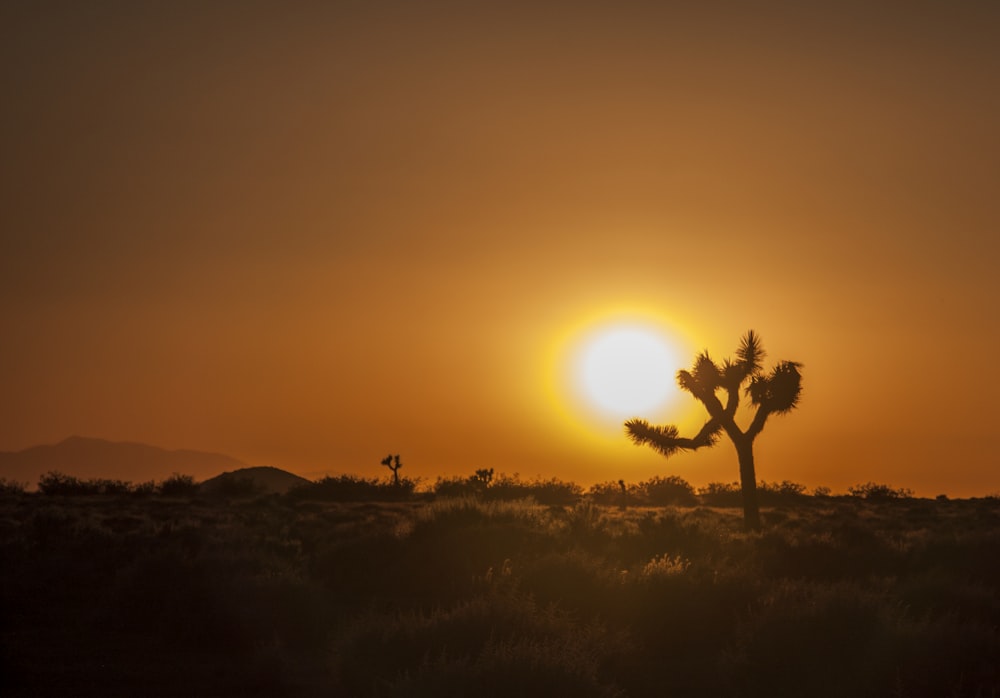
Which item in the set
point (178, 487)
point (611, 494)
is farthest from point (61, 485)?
point (611, 494)

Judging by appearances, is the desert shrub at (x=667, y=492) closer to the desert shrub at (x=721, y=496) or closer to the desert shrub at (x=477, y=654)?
the desert shrub at (x=721, y=496)

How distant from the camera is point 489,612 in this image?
13.1m

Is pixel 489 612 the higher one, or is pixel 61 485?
pixel 61 485

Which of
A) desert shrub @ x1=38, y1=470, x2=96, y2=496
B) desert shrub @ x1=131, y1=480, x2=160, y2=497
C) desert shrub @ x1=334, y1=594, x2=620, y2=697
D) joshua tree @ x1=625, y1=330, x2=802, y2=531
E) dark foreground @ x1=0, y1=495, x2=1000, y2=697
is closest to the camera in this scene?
desert shrub @ x1=334, y1=594, x2=620, y2=697

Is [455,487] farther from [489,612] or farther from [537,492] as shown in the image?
[489,612]

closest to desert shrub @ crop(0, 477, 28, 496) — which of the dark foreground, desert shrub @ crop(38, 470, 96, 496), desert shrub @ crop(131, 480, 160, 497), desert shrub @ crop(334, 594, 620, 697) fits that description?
desert shrub @ crop(38, 470, 96, 496)

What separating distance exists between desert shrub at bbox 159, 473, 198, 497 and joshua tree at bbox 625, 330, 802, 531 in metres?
28.3

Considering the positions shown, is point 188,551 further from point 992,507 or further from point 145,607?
point 992,507

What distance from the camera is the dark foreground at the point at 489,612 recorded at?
41.0 feet

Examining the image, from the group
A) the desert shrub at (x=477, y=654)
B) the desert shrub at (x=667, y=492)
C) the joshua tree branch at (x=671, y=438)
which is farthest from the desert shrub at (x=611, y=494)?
the desert shrub at (x=477, y=654)

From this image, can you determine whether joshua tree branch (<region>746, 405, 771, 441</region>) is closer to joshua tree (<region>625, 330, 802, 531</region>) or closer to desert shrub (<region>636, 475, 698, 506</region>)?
joshua tree (<region>625, 330, 802, 531</region>)

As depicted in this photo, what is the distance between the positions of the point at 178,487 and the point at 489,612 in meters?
Answer: 43.5

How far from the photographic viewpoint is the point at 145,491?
5294 centimetres

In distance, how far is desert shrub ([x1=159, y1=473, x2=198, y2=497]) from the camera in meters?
52.6
